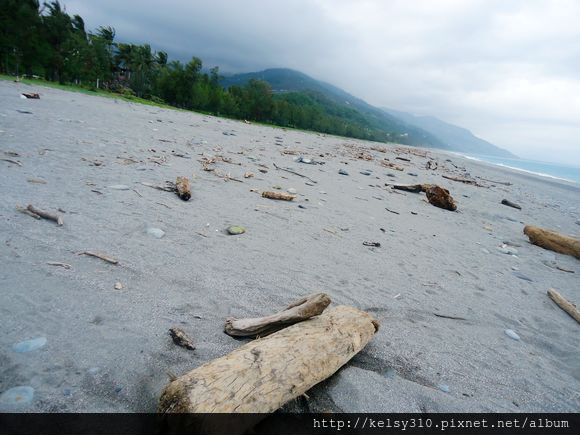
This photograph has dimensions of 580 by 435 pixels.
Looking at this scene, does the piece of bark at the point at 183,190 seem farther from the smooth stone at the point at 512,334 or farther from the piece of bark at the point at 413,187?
the piece of bark at the point at 413,187

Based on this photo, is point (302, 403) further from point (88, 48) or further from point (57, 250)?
point (88, 48)

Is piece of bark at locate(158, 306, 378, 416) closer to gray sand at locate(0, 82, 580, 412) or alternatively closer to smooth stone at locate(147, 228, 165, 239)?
gray sand at locate(0, 82, 580, 412)

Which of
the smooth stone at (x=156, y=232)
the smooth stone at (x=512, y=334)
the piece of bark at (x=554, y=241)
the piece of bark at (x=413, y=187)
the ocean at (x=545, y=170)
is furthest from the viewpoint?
the ocean at (x=545, y=170)

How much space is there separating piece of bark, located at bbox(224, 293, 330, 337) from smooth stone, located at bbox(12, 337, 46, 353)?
115 centimetres

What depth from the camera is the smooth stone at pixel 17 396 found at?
57.1 inches

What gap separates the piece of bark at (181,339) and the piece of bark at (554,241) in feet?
24.5

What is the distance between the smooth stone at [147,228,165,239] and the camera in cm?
352

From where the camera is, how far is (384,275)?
3783 millimetres

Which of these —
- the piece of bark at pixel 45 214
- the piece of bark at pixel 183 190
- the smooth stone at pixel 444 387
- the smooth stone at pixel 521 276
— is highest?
the piece of bark at pixel 183 190

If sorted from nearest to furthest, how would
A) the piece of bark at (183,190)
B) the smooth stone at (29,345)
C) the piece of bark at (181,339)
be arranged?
the smooth stone at (29,345)
the piece of bark at (181,339)
the piece of bark at (183,190)

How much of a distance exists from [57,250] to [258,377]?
2.39m

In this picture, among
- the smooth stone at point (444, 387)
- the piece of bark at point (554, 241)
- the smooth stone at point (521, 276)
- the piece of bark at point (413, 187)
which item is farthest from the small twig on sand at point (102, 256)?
the piece of bark at point (413, 187)

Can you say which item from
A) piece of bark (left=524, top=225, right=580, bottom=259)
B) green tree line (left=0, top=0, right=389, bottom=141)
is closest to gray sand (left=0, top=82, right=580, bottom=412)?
piece of bark (left=524, top=225, right=580, bottom=259)

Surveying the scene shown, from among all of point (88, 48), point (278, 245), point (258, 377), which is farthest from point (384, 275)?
point (88, 48)
